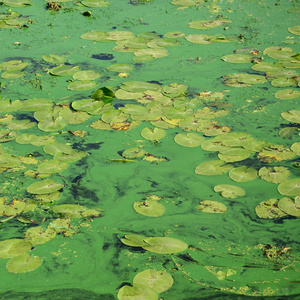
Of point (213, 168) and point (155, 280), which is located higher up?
point (213, 168)

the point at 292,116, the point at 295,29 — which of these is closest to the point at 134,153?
the point at 292,116

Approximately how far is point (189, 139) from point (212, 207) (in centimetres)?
63

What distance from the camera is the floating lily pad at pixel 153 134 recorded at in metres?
2.77

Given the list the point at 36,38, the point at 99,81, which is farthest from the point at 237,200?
the point at 36,38

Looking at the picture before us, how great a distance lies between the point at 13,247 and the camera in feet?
6.52

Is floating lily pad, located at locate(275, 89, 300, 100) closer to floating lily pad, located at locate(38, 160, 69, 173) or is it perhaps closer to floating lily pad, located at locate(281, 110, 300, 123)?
floating lily pad, located at locate(281, 110, 300, 123)

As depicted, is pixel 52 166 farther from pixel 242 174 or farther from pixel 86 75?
pixel 86 75

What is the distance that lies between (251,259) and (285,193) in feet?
1.70

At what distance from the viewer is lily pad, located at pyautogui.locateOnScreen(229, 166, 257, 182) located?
2402 millimetres

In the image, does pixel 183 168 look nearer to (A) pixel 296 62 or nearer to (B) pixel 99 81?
(B) pixel 99 81

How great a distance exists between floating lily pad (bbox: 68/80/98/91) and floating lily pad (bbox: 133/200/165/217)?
4.45ft

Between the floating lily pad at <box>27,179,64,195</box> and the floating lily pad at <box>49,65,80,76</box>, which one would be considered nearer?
the floating lily pad at <box>27,179,64,195</box>

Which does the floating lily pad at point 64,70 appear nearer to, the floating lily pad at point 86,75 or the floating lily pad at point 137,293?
the floating lily pad at point 86,75

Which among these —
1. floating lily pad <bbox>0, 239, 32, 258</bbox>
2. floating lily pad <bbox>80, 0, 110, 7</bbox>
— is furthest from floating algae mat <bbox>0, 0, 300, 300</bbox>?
floating lily pad <bbox>80, 0, 110, 7</bbox>
